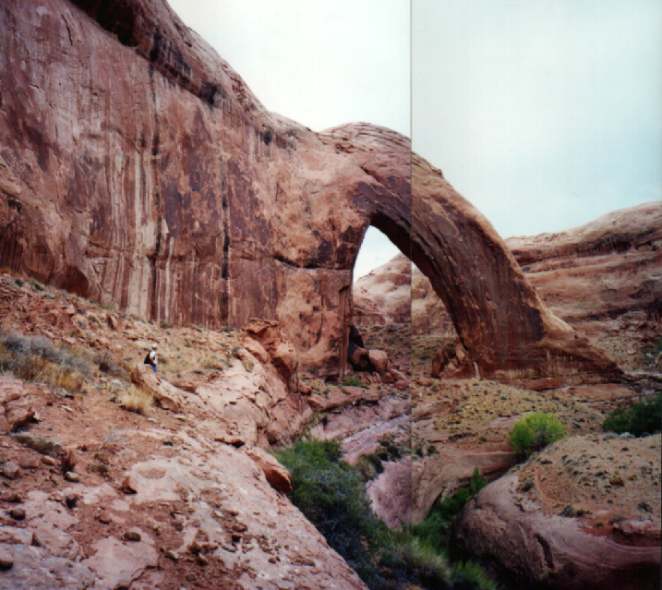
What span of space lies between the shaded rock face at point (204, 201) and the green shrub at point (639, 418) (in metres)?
0.39

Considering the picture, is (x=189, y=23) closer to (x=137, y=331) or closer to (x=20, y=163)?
(x=20, y=163)

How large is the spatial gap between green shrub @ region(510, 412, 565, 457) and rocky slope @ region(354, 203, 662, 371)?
2.29ft

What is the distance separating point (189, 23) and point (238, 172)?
3250 millimetres

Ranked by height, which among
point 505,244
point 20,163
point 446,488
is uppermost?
point 20,163

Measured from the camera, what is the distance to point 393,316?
1153 inches

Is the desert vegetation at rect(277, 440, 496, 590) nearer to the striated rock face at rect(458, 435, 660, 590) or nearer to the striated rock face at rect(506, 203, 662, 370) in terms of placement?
the striated rock face at rect(458, 435, 660, 590)

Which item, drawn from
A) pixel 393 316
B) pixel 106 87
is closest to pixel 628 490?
pixel 106 87

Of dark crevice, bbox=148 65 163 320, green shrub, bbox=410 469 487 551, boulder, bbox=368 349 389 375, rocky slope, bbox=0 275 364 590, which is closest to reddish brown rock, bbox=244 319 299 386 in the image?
dark crevice, bbox=148 65 163 320

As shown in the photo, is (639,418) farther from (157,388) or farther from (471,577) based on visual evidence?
(157,388)

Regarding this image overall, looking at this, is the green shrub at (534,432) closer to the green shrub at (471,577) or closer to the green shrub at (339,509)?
the green shrub at (471,577)

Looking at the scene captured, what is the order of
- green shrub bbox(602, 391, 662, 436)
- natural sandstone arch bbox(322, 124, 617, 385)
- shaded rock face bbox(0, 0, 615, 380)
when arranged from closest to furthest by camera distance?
green shrub bbox(602, 391, 662, 436)
natural sandstone arch bbox(322, 124, 617, 385)
shaded rock face bbox(0, 0, 615, 380)

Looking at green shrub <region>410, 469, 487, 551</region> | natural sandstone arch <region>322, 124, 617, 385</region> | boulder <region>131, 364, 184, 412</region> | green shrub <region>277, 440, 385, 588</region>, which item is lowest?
green shrub <region>277, 440, 385, 588</region>

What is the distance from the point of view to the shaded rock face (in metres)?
6.47

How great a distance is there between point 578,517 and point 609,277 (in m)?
1.88
